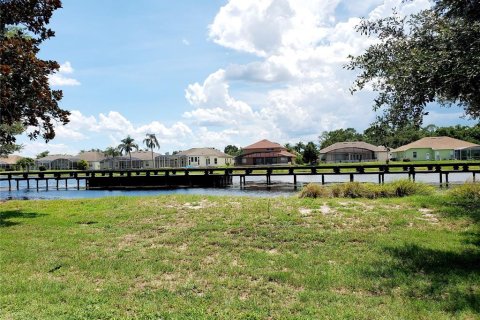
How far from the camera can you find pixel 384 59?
25.8 ft

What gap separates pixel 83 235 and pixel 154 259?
9.92 feet

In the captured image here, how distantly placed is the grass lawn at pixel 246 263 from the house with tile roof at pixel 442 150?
256 ft

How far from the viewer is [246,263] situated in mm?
7066

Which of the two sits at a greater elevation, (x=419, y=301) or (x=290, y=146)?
(x=290, y=146)

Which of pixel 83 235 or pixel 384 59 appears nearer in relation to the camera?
pixel 384 59

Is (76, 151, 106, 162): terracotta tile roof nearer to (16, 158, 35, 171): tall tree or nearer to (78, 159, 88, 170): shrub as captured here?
(78, 159, 88, 170): shrub

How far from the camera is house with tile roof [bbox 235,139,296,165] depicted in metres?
95.1

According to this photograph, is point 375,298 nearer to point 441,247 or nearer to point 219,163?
point 441,247

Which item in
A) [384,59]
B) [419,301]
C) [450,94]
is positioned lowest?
[419,301]

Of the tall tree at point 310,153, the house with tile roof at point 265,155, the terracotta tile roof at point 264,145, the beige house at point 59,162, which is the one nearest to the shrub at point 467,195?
the tall tree at point 310,153

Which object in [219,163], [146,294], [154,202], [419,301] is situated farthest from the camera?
[219,163]

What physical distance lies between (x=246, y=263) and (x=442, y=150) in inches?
3443

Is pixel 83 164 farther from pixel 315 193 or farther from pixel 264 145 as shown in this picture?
pixel 315 193

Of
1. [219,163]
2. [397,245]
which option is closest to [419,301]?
[397,245]
